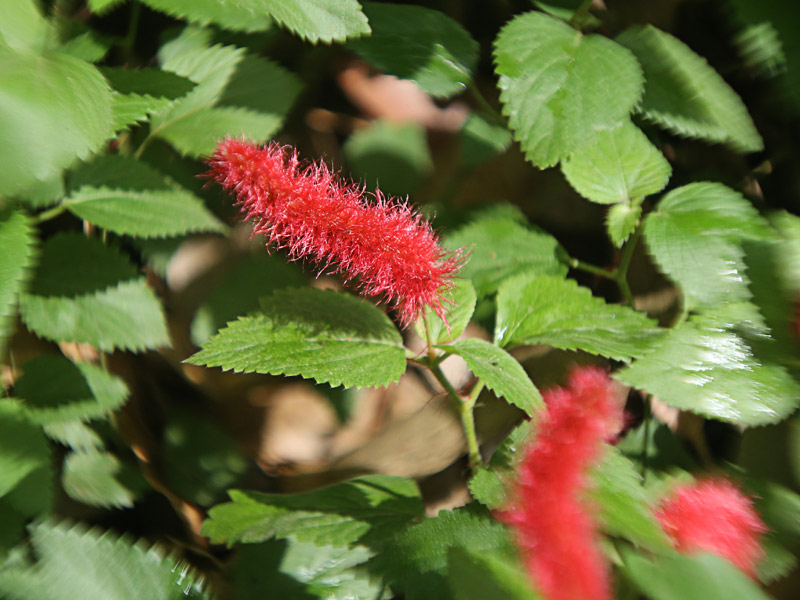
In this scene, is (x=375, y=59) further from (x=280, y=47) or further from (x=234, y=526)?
(x=234, y=526)

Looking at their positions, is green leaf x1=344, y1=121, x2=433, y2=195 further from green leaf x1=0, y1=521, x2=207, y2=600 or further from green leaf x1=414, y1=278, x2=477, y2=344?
green leaf x1=0, y1=521, x2=207, y2=600

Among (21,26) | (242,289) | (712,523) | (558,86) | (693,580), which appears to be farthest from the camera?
(242,289)

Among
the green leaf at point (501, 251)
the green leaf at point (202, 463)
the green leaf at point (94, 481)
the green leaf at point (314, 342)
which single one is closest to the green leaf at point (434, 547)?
the green leaf at point (314, 342)

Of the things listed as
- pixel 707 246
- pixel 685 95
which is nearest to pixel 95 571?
pixel 707 246

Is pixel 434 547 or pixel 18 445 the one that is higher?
pixel 434 547

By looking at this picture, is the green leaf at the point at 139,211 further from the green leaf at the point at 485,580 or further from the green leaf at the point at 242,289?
the green leaf at the point at 485,580

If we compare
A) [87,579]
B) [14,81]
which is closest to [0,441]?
[87,579]

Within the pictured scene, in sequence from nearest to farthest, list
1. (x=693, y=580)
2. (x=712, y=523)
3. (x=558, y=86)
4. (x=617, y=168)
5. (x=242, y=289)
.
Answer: (x=693, y=580), (x=712, y=523), (x=558, y=86), (x=617, y=168), (x=242, y=289)

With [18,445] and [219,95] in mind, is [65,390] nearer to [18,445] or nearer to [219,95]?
[18,445]

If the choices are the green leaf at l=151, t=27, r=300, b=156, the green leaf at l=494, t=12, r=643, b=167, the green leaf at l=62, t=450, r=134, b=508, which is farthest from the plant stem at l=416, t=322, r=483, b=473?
the green leaf at l=62, t=450, r=134, b=508
